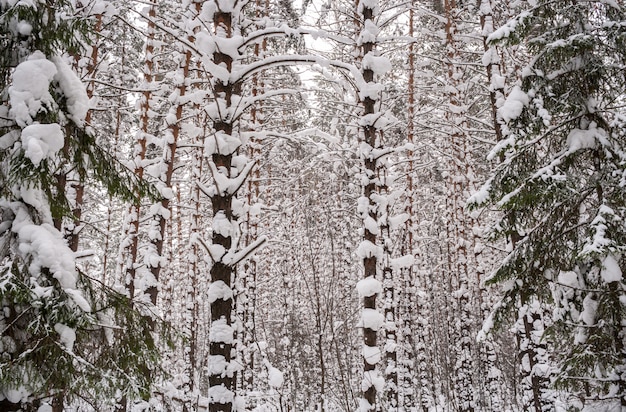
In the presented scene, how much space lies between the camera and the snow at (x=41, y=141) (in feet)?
12.3

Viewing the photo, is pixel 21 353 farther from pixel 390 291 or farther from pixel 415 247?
pixel 415 247

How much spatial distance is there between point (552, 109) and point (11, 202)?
6.79m

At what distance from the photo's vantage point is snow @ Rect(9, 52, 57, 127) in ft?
13.0

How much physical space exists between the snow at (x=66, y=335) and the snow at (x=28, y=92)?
182 centimetres

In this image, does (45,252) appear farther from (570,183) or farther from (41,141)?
(570,183)

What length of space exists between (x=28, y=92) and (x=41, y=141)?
1.61ft

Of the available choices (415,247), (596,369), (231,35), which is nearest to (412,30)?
(415,247)

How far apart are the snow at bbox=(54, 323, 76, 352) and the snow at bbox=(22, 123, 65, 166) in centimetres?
137

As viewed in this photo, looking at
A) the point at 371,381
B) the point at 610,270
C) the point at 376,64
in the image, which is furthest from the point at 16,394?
the point at 376,64

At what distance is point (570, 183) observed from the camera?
6.08 metres

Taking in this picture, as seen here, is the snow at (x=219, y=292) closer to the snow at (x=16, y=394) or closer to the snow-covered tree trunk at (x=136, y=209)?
the snow at (x=16, y=394)

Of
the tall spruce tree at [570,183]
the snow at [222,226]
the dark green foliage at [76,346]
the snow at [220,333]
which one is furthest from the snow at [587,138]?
the dark green foliage at [76,346]

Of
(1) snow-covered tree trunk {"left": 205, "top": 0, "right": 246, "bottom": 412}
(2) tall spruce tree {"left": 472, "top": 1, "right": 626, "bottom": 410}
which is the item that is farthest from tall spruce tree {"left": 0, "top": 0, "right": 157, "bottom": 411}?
(2) tall spruce tree {"left": 472, "top": 1, "right": 626, "bottom": 410}

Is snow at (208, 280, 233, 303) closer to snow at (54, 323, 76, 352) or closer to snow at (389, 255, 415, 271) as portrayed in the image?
snow at (54, 323, 76, 352)
